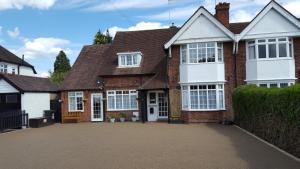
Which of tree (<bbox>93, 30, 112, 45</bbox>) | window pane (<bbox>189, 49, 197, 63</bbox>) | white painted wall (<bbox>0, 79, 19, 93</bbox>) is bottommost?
white painted wall (<bbox>0, 79, 19, 93</bbox>)

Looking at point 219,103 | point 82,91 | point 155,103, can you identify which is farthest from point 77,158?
point 82,91

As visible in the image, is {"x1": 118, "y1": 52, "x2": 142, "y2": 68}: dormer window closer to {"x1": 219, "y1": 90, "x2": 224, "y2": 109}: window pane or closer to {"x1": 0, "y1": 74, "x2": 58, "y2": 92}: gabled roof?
{"x1": 0, "y1": 74, "x2": 58, "y2": 92}: gabled roof

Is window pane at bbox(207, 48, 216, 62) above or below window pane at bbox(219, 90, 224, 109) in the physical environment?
above

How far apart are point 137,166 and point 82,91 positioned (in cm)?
2082

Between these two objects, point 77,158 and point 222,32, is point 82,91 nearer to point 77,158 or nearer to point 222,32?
point 222,32

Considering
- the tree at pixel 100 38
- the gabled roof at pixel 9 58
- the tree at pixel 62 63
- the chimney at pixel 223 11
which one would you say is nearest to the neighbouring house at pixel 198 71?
the chimney at pixel 223 11

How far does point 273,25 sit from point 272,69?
8.88ft

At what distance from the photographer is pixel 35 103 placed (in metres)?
29.4

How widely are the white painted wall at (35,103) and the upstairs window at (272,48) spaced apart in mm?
15929

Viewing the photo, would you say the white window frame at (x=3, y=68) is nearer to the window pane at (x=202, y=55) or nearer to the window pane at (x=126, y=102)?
the window pane at (x=126, y=102)

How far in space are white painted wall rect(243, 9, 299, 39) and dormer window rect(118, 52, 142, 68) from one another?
340 inches

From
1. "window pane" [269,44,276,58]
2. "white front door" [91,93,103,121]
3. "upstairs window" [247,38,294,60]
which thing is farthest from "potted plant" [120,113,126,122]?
"window pane" [269,44,276,58]

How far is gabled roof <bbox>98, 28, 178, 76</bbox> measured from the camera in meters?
29.5

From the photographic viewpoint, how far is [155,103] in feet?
93.6
